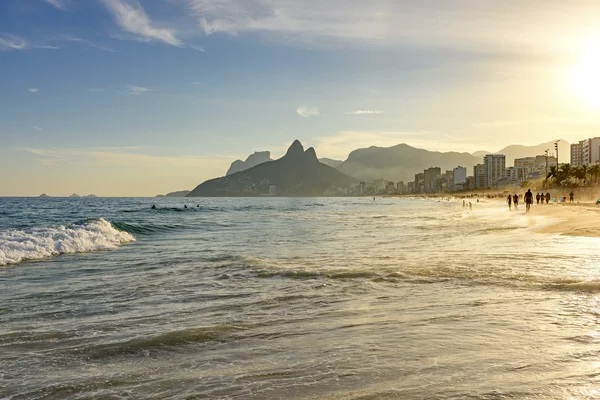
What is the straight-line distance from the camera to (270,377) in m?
5.40

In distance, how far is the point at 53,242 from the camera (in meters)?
22.0

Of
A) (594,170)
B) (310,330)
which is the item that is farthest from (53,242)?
(594,170)

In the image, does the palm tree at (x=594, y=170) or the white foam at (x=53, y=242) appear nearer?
the white foam at (x=53, y=242)

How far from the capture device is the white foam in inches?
752

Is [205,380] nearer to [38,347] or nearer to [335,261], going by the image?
[38,347]

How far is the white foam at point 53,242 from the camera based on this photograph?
19100 millimetres

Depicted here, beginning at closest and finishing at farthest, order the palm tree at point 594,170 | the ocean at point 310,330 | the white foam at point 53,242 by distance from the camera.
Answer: the ocean at point 310,330 < the white foam at point 53,242 < the palm tree at point 594,170

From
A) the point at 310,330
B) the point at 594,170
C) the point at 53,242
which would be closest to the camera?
the point at 310,330

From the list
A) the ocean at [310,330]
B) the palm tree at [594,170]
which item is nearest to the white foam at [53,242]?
the ocean at [310,330]

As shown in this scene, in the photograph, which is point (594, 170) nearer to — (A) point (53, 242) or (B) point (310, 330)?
(A) point (53, 242)

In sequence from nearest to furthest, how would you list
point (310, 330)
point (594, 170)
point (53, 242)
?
point (310, 330)
point (53, 242)
point (594, 170)

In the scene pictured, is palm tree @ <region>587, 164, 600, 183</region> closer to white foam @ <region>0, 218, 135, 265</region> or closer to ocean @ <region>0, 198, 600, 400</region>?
ocean @ <region>0, 198, 600, 400</region>

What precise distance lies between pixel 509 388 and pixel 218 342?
3973 mm

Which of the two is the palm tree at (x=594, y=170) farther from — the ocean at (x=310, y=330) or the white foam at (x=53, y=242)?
the white foam at (x=53, y=242)
